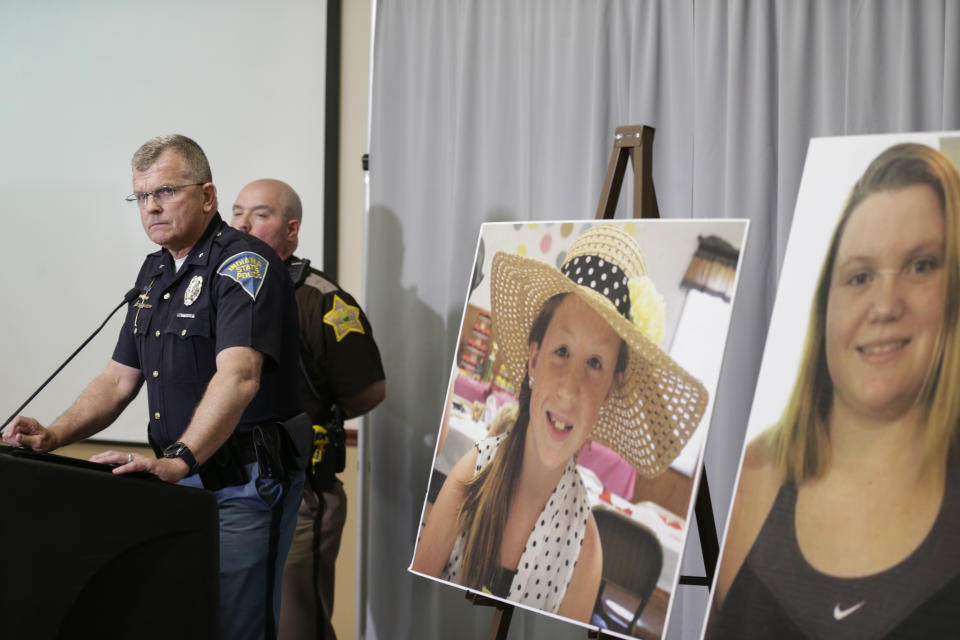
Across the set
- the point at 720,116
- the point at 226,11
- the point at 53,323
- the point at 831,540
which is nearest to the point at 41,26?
the point at 226,11

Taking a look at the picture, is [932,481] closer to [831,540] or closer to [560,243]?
[831,540]

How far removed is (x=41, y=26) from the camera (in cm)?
313

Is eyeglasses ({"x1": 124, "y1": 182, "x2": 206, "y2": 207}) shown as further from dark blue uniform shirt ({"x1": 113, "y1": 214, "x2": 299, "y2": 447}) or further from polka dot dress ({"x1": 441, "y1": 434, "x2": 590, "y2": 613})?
polka dot dress ({"x1": 441, "y1": 434, "x2": 590, "y2": 613})

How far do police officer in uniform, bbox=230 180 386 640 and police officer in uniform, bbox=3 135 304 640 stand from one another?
1.41 ft

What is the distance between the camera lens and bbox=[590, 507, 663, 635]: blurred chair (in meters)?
1.47

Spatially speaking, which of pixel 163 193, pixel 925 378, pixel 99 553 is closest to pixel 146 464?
pixel 99 553

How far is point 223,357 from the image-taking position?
1688mm

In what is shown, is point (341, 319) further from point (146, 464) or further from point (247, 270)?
point (146, 464)

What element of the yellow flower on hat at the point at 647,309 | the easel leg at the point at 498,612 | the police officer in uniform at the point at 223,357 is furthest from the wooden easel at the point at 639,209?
the police officer in uniform at the point at 223,357

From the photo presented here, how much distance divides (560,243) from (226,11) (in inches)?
73.2

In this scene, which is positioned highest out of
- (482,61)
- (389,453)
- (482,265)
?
(482,61)

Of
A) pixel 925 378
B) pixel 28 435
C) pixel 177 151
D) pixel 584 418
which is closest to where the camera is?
pixel 925 378

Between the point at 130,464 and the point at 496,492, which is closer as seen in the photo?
the point at 130,464

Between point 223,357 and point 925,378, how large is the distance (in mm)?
1228
